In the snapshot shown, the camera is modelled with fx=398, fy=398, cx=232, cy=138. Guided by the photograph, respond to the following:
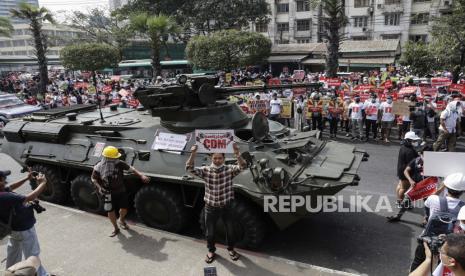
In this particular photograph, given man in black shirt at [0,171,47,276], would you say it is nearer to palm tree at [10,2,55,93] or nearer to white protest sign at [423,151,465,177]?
white protest sign at [423,151,465,177]

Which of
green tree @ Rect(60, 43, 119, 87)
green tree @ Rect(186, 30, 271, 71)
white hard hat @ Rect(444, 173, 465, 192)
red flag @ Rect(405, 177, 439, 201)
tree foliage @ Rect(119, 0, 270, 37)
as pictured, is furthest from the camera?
tree foliage @ Rect(119, 0, 270, 37)

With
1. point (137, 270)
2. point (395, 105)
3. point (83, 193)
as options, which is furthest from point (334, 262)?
point (395, 105)

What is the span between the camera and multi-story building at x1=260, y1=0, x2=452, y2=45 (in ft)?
127

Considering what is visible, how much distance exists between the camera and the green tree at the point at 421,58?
61.8ft

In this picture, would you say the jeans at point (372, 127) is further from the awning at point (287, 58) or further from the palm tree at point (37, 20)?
the awning at point (287, 58)

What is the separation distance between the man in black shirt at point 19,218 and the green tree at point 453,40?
1665 centimetres

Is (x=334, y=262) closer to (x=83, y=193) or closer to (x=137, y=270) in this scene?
(x=137, y=270)

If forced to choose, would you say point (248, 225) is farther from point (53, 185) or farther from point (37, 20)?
point (37, 20)

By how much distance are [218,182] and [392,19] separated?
4019cm

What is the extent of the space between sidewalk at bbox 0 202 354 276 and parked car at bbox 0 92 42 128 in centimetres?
1149

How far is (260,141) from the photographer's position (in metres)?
6.92

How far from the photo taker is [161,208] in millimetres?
6957

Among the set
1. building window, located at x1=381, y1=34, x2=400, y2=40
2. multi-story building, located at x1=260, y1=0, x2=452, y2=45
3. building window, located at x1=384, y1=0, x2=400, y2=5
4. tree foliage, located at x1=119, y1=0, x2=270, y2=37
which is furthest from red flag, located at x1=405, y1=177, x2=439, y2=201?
building window, located at x1=381, y1=34, x2=400, y2=40

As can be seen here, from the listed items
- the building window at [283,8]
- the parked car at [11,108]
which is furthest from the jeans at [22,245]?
the building window at [283,8]
